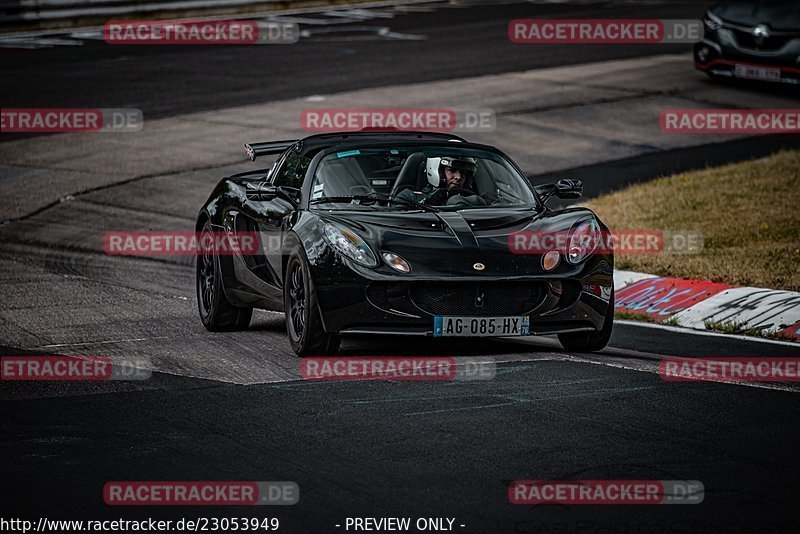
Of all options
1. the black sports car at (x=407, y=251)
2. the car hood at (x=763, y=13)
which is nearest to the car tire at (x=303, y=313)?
the black sports car at (x=407, y=251)

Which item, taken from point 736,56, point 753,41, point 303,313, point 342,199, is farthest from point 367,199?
point 736,56

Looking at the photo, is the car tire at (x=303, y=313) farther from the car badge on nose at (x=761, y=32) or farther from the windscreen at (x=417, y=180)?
the car badge on nose at (x=761, y=32)

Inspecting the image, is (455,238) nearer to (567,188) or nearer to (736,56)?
(567,188)

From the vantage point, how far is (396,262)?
897 centimetres

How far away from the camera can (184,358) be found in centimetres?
951

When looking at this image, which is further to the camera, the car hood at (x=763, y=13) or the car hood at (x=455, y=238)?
the car hood at (x=763, y=13)

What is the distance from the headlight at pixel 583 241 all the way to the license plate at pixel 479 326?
0.59 metres

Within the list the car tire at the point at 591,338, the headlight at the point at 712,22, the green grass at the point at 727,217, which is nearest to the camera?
the car tire at the point at 591,338

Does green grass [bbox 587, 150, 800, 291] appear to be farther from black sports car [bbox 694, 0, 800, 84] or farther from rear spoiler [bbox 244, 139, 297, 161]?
black sports car [bbox 694, 0, 800, 84]

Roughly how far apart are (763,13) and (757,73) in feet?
2.98

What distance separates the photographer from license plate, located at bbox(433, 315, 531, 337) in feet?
29.1

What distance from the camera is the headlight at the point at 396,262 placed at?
8.94 meters

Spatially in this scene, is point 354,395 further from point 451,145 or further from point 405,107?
point 405,107

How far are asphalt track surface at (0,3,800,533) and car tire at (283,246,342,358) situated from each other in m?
0.23
